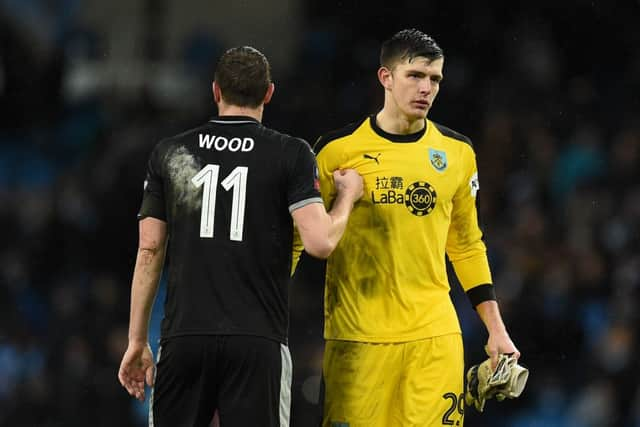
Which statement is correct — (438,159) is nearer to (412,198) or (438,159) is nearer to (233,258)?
(412,198)

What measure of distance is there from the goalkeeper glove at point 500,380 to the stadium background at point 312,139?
286 cm

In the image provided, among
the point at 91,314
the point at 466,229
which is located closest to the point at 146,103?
the point at 91,314

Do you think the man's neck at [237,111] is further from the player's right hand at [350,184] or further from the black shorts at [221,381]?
the black shorts at [221,381]

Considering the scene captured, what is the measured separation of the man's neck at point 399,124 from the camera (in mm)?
4975

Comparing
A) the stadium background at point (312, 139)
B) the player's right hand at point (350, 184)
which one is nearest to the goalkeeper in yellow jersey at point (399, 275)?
the player's right hand at point (350, 184)

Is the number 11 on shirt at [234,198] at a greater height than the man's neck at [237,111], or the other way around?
the man's neck at [237,111]

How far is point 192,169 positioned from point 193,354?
0.65 meters

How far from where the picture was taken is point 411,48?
4.94 metres

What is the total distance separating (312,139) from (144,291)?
5.04m

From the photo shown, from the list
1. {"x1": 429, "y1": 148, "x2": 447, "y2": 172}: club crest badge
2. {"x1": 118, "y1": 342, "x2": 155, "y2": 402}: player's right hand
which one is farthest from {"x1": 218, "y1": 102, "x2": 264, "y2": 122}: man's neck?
{"x1": 429, "y1": 148, "x2": 447, "y2": 172}: club crest badge

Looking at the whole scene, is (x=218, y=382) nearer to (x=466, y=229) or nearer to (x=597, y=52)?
(x=466, y=229)

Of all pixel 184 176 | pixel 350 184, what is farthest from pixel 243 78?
pixel 350 184

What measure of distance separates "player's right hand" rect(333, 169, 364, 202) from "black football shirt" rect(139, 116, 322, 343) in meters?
0.54

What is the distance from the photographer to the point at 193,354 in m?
4.01
